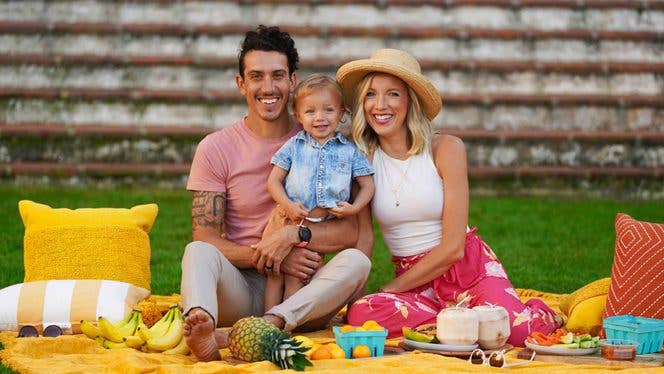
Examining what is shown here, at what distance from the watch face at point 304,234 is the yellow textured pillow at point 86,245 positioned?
1.06 metres

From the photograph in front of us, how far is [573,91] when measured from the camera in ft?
42.4

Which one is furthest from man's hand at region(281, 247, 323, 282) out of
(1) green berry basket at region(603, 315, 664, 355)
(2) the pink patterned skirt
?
(1) green berry basket at region(603, 315, 664, 355)

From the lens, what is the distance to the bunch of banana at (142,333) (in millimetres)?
5910

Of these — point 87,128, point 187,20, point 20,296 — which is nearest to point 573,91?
point 187,20

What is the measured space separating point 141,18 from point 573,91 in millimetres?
4198

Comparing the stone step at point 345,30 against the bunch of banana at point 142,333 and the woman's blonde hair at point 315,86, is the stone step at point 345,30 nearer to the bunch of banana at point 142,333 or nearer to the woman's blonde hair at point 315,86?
the woman's blonde hair at point 315,86

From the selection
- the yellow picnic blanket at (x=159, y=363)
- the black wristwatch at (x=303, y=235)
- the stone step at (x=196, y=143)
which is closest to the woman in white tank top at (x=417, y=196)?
the black wristwatch at (x=303, y=235)

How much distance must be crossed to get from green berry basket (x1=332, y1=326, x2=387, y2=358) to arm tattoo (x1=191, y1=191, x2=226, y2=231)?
1.09 m

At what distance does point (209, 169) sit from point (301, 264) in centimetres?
69

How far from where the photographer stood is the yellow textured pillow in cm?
683

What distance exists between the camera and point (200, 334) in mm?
5629

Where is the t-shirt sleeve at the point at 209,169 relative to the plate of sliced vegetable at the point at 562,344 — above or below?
above

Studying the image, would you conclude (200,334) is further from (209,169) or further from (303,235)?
(209,169)

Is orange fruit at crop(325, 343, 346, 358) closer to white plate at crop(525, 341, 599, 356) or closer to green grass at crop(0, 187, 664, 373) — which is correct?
white plate at crop(525, 341, 599, 356)
